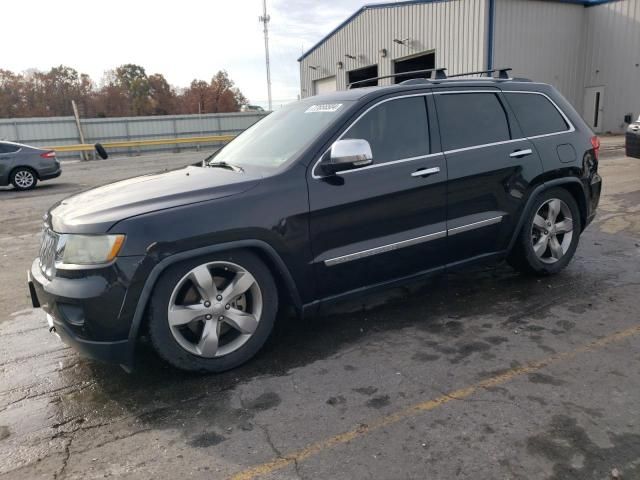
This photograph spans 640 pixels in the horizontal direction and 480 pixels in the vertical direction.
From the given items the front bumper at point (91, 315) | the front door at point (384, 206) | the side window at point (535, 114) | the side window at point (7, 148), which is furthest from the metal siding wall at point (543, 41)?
the front bumper at point (91, 315)

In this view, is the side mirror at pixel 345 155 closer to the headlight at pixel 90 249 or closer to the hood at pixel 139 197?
the hood at pixel 139 197

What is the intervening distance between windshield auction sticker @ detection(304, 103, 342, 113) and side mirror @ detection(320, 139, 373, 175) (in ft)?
1.65

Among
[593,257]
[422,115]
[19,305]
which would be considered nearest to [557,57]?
[593,257]

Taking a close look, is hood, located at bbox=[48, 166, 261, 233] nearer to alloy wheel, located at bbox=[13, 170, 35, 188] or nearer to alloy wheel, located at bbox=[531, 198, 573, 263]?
alloy wheel, located at bbox=[531, 198, 573, 263]

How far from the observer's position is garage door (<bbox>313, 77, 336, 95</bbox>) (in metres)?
31.9

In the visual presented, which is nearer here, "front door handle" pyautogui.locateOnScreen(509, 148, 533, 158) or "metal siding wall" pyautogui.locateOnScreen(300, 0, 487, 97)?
"front door handle" pyautogui.locateOnScreen(509, 148, 533, 158)

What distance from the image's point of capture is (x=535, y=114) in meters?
4.79

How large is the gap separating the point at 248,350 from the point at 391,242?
1.26 meters

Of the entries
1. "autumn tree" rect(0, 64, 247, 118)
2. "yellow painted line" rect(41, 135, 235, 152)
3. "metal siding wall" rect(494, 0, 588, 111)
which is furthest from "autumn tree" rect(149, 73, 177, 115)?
"metal siding wall" rect(494, 0, 588, 111)

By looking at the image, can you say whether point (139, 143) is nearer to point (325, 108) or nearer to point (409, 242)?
point (325, 108)

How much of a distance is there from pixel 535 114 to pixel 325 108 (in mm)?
2023

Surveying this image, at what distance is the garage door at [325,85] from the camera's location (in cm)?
3194

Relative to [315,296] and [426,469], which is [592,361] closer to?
[426,469]

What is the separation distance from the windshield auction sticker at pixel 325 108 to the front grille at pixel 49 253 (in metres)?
2.05
